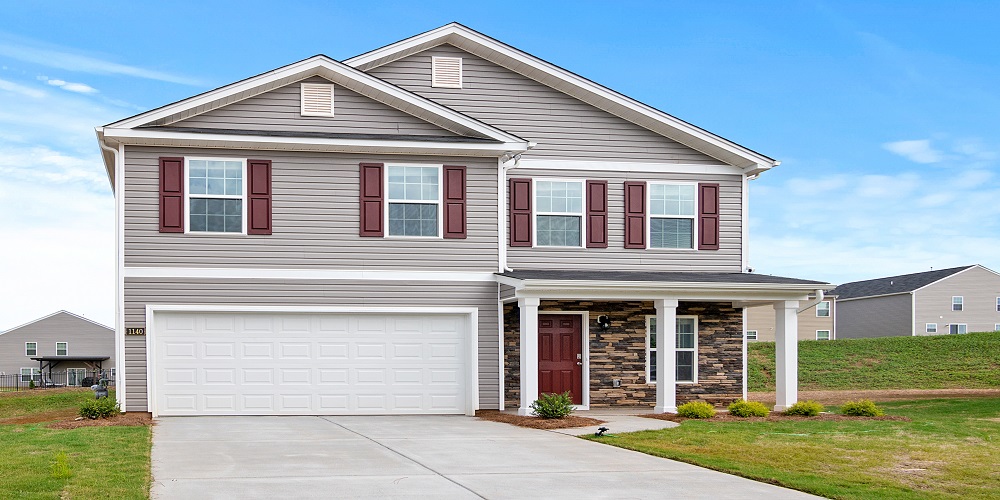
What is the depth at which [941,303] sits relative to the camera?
186 ft

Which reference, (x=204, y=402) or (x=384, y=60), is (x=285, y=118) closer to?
(x=384, y=60)

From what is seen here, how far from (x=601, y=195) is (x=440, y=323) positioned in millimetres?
4297

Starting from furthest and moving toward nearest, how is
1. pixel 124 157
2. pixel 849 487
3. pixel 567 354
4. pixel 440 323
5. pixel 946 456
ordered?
pixel 567 354 < pixel 440 323 < pixel 124 157 < pixel 946 456 < pixel 849 487

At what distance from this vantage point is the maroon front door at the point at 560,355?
21.2 m

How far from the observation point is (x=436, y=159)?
19625 mm

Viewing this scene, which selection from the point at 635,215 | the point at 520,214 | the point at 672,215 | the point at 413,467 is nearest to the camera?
the point at 413,467

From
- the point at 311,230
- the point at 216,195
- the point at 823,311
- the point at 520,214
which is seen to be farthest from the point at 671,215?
the point at 823,311

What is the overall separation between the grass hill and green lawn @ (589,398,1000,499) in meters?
18.2

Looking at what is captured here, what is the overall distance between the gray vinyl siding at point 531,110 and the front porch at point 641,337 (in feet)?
9.07

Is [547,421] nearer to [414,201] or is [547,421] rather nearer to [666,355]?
[666,355]

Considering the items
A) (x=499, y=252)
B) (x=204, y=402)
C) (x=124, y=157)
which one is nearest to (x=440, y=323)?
(x=499, y=252)

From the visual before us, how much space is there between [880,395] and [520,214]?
16.8 m

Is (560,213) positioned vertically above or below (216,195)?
below

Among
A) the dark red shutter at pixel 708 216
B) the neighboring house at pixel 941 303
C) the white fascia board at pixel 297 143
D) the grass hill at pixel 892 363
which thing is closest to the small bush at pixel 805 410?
the dark red shutter at pixel 708 216
